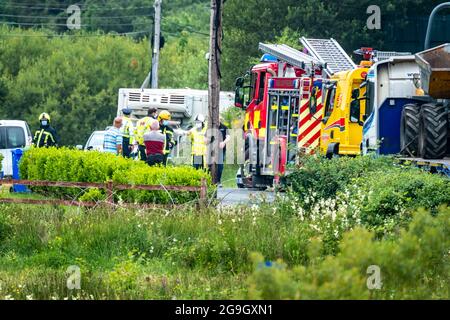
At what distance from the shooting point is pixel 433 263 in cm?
1180

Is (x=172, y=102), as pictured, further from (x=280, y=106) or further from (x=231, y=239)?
(x=231, y=239)

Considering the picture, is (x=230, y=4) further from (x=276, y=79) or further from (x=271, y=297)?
(x=271, y=297)

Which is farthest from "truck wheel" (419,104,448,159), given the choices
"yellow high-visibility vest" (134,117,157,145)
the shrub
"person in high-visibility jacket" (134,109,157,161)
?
"yellow high-visibility vest" (134,117,157,145)

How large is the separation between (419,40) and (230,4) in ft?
28.0

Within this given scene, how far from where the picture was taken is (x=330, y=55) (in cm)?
3167

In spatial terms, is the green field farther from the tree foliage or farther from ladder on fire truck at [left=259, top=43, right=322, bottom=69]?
the tree foliage

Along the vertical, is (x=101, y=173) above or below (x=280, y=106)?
below

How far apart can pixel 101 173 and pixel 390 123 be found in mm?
5857

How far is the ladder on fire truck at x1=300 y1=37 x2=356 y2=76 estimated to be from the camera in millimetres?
30533

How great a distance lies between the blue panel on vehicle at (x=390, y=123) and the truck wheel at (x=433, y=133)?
2.71 m

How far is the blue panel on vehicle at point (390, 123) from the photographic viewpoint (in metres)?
24.0

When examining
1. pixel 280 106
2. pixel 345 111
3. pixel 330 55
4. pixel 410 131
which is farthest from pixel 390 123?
pixel 330 55

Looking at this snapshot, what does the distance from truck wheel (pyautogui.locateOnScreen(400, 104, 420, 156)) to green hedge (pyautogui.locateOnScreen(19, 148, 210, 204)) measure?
14.0 ft
